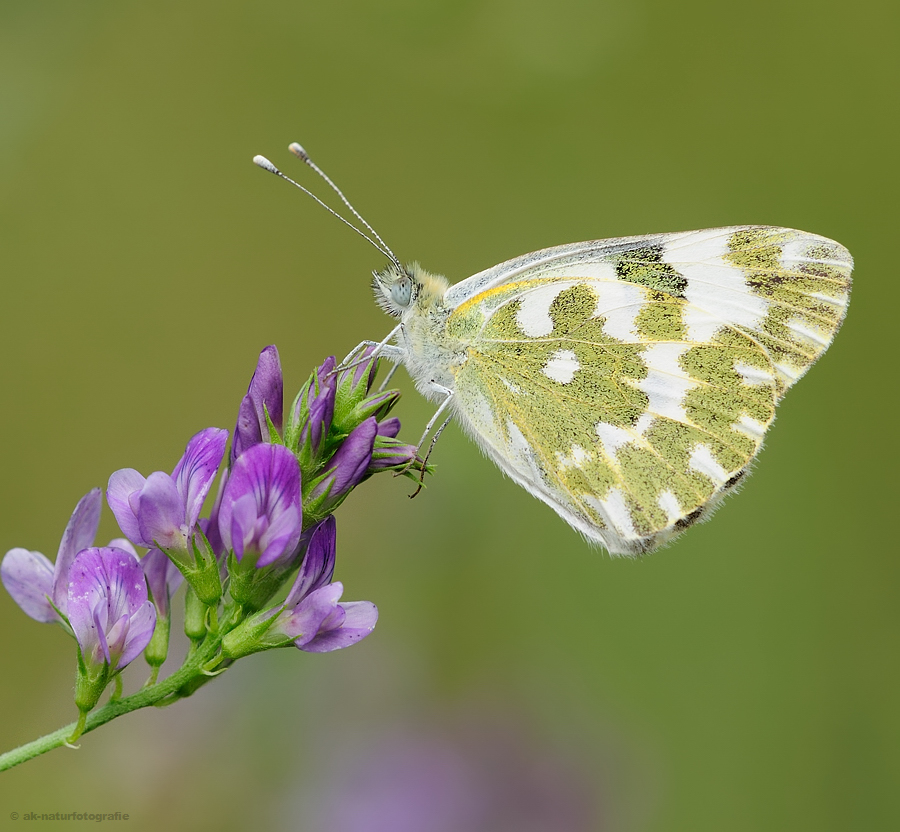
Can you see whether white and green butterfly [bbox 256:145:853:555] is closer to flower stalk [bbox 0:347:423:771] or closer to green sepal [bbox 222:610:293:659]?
flower stalk [bbox 0:347:423:771]

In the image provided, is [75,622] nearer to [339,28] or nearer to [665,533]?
[665,533]

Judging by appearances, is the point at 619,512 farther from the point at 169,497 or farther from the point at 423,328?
the point at 169,497

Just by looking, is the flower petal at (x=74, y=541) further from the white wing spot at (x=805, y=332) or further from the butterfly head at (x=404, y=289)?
the white wing spot at (x=805, y=332)

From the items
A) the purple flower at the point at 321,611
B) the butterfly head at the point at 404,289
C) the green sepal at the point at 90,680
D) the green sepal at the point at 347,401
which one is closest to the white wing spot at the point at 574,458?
the butterfly head at the point at 404,289

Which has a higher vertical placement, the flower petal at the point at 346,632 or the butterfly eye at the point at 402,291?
the butterfly eye at the point at 402,291

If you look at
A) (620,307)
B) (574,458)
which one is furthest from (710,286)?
(574,458)

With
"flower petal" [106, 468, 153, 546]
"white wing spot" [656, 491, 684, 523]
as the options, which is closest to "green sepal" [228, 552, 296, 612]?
"flower petal" [106, 468, 153, 546]
